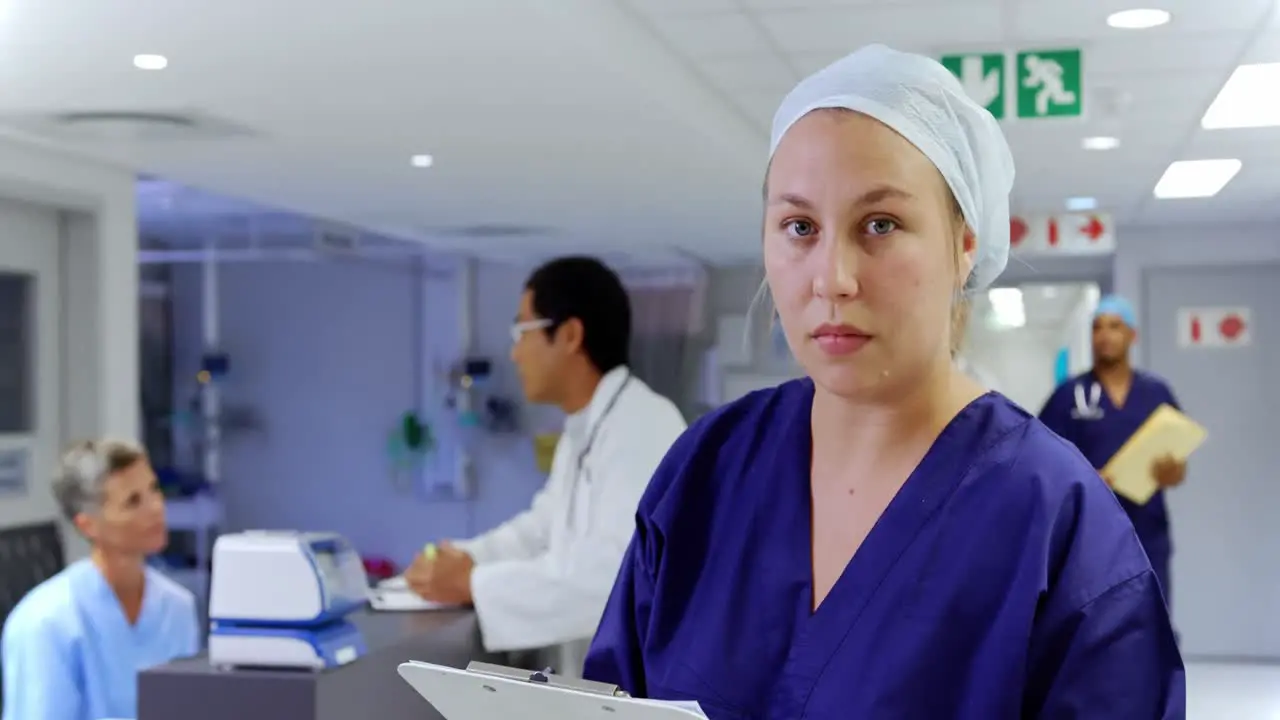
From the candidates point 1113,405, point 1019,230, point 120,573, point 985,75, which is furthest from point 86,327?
point 1019,230

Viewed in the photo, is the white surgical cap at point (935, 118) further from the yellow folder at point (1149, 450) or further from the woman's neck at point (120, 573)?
the yellow folder at point (1149, 450)

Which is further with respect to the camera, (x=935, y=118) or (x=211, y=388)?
(x=211, y=388)

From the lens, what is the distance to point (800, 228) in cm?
122

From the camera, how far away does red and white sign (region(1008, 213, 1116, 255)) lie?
764cm

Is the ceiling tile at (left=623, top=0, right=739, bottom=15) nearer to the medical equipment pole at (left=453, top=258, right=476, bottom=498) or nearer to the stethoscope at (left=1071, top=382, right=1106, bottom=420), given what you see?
the stethoscope at (left=1071, top=382, right=1106, bottom=420)

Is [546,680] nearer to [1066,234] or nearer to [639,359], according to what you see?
[1066,234]

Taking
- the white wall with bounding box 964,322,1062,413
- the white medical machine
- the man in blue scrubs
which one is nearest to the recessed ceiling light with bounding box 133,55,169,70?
the white medical machine

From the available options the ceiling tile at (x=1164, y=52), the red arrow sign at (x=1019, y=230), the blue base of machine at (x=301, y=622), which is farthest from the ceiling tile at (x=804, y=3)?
the red arrow sign at (x=1019, y=230)

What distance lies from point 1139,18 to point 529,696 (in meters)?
3.37

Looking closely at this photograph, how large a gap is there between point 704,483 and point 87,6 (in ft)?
8.38

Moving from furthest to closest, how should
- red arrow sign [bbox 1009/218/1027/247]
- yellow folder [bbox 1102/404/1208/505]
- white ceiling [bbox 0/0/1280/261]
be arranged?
red arrow sign [bbox 1009/218/1027/247], yellow folder [bbox 1102/404/1208/505], white ceiling [bbox 0/0/1280/261]

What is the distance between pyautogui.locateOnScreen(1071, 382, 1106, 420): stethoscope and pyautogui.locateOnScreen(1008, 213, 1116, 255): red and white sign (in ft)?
5.67

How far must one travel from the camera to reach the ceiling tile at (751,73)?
177 inches

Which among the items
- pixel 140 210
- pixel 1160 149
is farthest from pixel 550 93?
pixel 140 210
